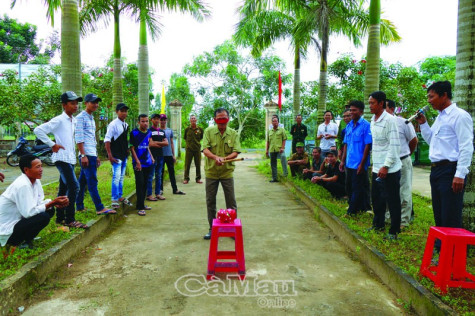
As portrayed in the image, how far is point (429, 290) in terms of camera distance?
10.1ft

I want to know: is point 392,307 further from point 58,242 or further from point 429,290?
point 58,242

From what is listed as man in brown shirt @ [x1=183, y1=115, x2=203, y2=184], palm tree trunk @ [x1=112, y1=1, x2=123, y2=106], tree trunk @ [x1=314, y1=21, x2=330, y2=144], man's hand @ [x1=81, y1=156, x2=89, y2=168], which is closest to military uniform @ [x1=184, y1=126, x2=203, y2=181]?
man in brown shirt @ [x1=183, y1=115, x2=203, y2=184]

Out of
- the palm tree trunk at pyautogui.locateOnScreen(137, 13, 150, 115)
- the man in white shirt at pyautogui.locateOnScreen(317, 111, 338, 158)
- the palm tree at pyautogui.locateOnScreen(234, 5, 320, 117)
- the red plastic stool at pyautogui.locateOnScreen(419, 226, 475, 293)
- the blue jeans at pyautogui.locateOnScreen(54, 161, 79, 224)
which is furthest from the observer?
the palm tree at pyautogui.locateOnScreen(234, 5, 320, 117)

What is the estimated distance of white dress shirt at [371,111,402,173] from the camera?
14.3ft

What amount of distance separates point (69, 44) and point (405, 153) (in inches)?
241

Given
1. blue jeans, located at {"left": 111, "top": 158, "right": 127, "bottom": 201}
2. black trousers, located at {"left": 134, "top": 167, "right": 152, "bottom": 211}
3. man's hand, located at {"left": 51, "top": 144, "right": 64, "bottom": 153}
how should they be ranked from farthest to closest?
1. black trousers, located at {"left": 134, "top": 167, "right": 152, "bottom": 211}
2. blue jeans, located at {"left": 111, "top": 158, "right": 127, "bottom": 201}
3. man's hand, located at {"left": 51, "top": 144, "right": 64, "bottom": 153}

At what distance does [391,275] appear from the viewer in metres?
3.57

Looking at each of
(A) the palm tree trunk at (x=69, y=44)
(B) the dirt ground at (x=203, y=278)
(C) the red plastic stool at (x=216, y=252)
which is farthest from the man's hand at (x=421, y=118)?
(A) the palm tree trunk at (x=69, y=44)

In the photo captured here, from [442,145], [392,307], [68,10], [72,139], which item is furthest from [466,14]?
[68,10]

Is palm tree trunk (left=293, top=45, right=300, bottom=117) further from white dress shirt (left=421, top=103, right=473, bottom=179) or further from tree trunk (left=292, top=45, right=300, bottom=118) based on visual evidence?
white dress shirt (left=421, top=103, right=473, bottom=179)

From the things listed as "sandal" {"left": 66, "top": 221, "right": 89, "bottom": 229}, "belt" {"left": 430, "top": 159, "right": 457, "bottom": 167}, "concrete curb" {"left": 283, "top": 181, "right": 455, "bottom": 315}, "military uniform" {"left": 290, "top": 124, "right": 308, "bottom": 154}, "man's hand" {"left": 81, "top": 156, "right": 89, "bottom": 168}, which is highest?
"military uniform" {"left": 290, "top": 124, "right": 308, "bottom": 154}

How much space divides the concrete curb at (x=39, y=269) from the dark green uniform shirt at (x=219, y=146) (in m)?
1.93

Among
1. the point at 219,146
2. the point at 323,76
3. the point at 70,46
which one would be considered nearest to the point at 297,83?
the point at 323,76

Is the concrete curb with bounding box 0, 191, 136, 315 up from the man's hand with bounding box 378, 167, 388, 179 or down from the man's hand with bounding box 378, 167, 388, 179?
down
